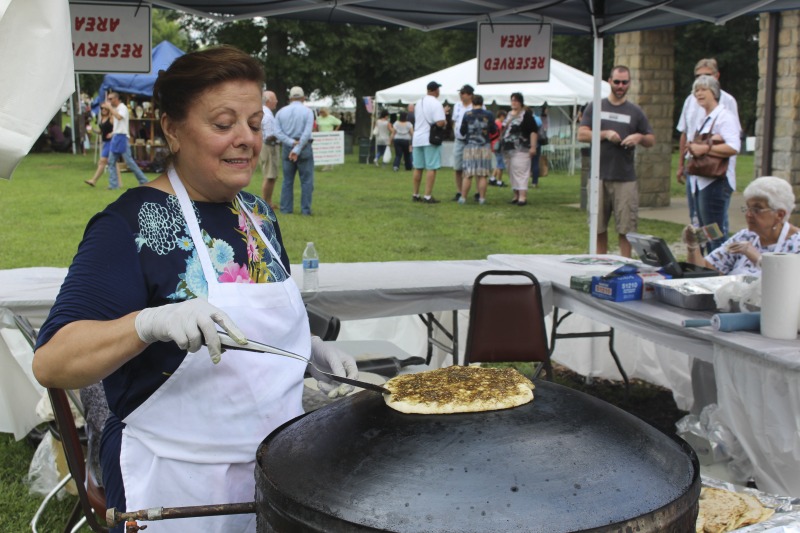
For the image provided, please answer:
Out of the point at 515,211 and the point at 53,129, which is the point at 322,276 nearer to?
the point at 515,211

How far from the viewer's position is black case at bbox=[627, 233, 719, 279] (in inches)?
165

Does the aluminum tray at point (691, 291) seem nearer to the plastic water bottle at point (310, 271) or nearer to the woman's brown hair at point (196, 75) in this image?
the plastic water bottle at point (310, 271)

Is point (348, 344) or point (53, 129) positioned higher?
point (53, 129)

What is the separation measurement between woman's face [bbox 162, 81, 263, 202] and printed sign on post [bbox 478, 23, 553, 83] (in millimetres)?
4066

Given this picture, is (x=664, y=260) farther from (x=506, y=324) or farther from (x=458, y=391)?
(x=458, y=391)

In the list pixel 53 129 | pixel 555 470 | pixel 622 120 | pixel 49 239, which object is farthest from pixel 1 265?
pixel 53 129

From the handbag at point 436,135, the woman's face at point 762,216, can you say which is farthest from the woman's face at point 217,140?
the handbag at point 436,135

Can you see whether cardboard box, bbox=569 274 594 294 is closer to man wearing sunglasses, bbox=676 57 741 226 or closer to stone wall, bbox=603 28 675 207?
man wearing sunglasses, bbox=676 57 741 226

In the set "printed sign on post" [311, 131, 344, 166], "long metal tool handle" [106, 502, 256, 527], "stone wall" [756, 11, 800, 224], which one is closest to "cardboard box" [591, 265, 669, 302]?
"long metal tool handle" [106, 502, 256, 527]

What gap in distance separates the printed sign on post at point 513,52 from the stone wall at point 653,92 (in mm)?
7657

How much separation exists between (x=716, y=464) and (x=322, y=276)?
2333 millimetres

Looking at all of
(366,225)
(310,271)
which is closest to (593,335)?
(310,271)

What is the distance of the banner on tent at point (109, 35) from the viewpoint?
16.5 feet

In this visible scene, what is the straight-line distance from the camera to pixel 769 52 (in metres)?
11.1
